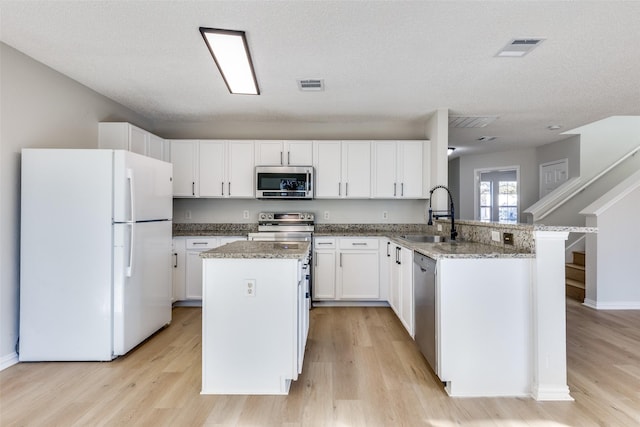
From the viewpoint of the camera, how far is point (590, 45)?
2.38m

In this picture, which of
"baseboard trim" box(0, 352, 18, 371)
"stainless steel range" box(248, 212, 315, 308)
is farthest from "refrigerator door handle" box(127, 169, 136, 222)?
Result: "stainless steel range" box(248, 212, 315, 308)

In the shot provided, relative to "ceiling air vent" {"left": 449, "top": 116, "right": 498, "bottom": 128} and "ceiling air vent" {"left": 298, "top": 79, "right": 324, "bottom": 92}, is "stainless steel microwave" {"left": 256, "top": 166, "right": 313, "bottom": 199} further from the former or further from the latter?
"ceiling air vent" {"left": 449, "top": 116, "right": 498, "bottom": 128}

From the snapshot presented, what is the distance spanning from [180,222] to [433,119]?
3689 mm

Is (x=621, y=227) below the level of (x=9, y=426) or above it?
above

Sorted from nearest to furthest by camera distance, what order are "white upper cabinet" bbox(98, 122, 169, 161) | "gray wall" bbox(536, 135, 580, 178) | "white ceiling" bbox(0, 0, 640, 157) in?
"white ceiling" bbox(0, 0, 640, 157) < "white upper cabinet" bbox(98, 122, 169, 161) < "gray wall" bbox(536, 135, 580, 178)

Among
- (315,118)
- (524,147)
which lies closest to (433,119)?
(315,118)

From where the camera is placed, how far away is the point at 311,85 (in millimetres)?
3168

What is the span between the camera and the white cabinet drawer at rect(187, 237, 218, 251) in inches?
157

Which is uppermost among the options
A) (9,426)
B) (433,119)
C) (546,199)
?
(433,119)

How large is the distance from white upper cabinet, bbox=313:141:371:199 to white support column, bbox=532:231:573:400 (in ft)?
7.97

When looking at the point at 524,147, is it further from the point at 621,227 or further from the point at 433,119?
the point at 433,119

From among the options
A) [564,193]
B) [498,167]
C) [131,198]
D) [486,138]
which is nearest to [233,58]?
[131,198]

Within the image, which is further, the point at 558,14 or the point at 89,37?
the point at 89,37

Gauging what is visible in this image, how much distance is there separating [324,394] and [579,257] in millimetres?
4459
